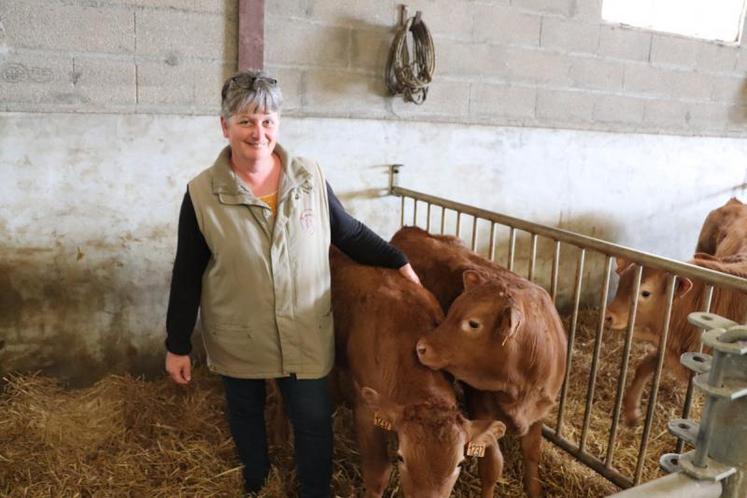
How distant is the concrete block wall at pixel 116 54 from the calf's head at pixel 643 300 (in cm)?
258

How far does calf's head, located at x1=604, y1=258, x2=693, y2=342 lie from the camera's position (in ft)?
10.8

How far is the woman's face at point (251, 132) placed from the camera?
221 centimetres

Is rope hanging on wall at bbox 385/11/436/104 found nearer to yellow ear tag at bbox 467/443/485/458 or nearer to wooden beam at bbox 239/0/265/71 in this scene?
wooden beam at bbox 239/0/265/71

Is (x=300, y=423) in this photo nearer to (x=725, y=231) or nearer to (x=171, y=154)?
(x=171, y=154)

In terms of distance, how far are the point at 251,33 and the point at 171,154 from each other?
0.86 meters

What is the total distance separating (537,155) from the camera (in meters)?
5.04

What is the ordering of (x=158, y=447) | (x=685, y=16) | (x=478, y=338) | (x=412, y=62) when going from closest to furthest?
(x=478, y=338) < (x=158, y=447) < (x=412, y=62) < (x=685, y=16)

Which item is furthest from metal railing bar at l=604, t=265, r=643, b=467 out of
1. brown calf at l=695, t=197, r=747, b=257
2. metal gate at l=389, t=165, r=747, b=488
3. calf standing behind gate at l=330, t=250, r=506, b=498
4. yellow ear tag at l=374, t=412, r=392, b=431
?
brown calf at l=695, t=197, r=747, b=257

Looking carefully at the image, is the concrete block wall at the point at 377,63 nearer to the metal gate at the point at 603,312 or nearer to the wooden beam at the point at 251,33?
the wooden beam at the point at 251,33

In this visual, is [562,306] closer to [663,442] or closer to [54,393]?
[663,442]

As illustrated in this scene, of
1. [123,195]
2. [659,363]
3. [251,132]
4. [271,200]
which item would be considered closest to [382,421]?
[271,200]

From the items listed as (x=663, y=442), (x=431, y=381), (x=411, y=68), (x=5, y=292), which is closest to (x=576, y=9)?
(x=411, y=68)

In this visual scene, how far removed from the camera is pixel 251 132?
7.30ft

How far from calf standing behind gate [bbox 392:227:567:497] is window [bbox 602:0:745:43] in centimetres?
345
